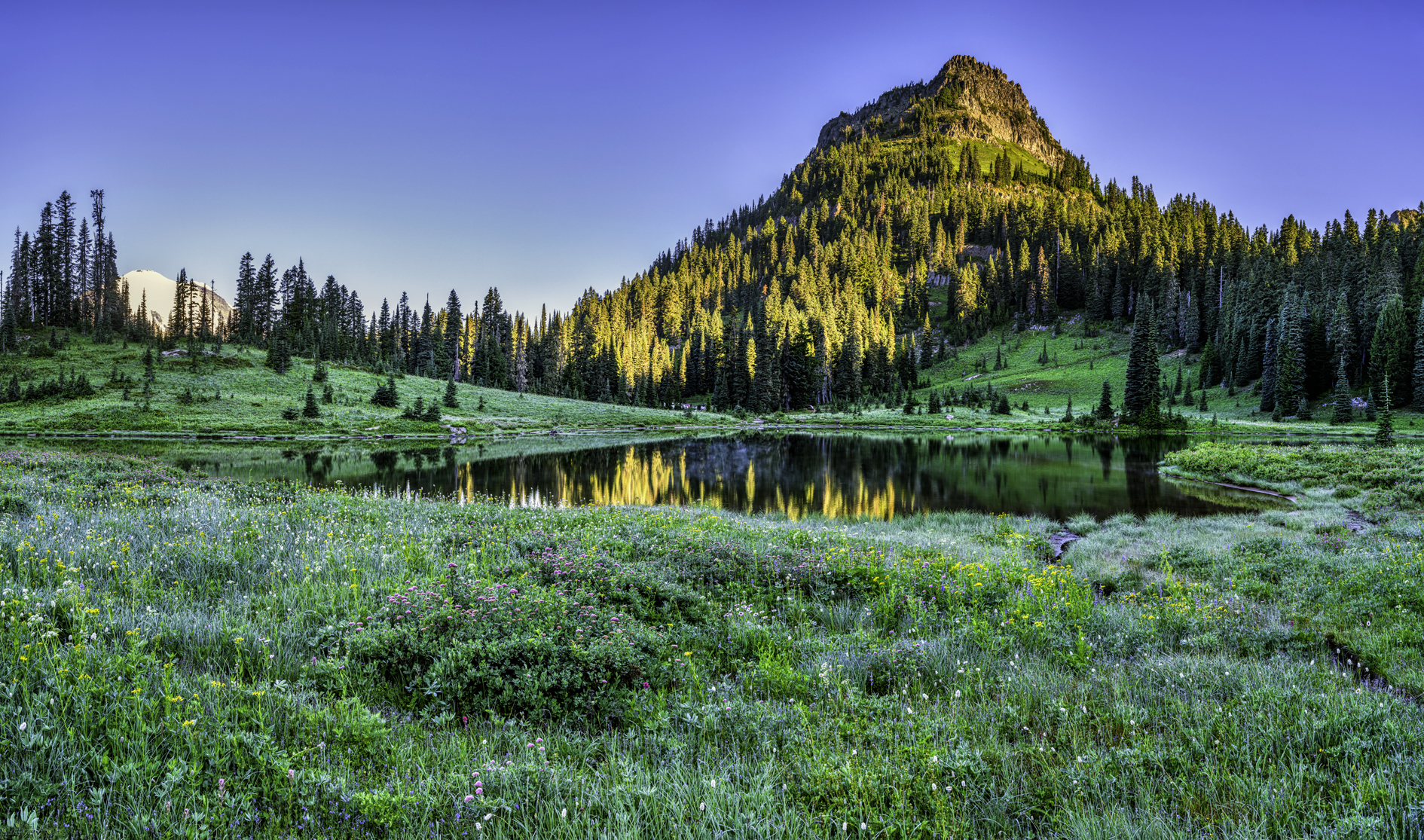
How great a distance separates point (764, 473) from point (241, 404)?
2380 inches

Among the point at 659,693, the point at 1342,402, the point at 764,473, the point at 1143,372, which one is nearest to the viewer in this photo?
the point at 659,693

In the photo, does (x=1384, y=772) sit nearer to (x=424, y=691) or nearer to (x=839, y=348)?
(x=424, y=691)

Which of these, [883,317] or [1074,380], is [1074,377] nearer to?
[1074,380]

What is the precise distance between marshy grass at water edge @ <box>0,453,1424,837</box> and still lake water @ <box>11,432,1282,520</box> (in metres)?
14.0

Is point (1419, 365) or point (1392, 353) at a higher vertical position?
point (1392, 353)

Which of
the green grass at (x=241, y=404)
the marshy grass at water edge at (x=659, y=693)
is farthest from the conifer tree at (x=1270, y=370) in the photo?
the marshy grass at water edge at (x=659, y=693)

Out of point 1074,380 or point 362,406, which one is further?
point 1074,380

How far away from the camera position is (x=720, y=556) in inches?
448

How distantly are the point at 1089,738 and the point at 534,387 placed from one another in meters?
127

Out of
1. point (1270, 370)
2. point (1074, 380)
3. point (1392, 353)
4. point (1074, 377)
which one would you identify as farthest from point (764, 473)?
point (1074, 377)

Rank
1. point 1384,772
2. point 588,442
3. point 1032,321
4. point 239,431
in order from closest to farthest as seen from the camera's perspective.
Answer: point 1384,772 < point 239,431 < point 588,442 < point 1032,321

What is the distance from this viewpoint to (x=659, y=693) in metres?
5.50

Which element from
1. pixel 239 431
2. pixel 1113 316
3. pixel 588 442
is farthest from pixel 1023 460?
pixel 1113 316

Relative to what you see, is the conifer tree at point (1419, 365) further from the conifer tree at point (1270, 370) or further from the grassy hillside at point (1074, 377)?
the conifer tree at point (1270, 370)
